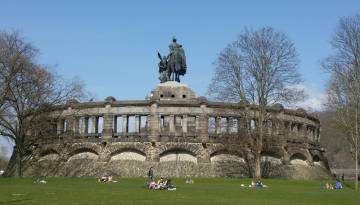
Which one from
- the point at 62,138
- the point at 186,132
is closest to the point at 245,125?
the point at 186,132

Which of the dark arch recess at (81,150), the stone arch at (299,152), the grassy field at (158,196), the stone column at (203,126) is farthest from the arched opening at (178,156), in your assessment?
the grassy field at (158,196)

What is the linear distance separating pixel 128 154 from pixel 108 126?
342 cm

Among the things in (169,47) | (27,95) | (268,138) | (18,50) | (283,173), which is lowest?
(283,173)

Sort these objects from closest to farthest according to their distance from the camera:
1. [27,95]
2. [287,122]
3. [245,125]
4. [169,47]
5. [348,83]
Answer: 1. [348,83]
2. [27,95]
3. [245,125]
4. [287,122]
5. [169,47]

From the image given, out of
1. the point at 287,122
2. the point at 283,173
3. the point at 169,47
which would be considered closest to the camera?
the point at 283,173

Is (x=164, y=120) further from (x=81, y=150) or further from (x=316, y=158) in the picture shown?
(x=316, y=158)

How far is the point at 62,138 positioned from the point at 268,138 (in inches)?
799

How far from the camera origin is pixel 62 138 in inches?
2093

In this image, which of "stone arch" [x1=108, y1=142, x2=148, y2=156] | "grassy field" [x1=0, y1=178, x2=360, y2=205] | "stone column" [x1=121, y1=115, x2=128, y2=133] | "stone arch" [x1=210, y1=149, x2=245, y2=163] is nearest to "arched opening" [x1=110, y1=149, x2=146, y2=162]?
"stone arch" [x1=108, y1=142, x2=148, y2=156]

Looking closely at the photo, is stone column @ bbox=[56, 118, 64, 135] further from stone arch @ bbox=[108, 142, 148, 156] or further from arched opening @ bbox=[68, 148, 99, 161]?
stone arch @ bbox=[108, 142, 148, 156]

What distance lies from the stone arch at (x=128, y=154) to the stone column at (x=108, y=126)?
1813 millimetres

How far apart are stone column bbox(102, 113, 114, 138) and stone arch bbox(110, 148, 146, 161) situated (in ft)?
5.95

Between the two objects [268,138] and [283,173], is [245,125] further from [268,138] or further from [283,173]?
[283,173]

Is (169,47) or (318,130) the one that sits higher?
(169,47)
